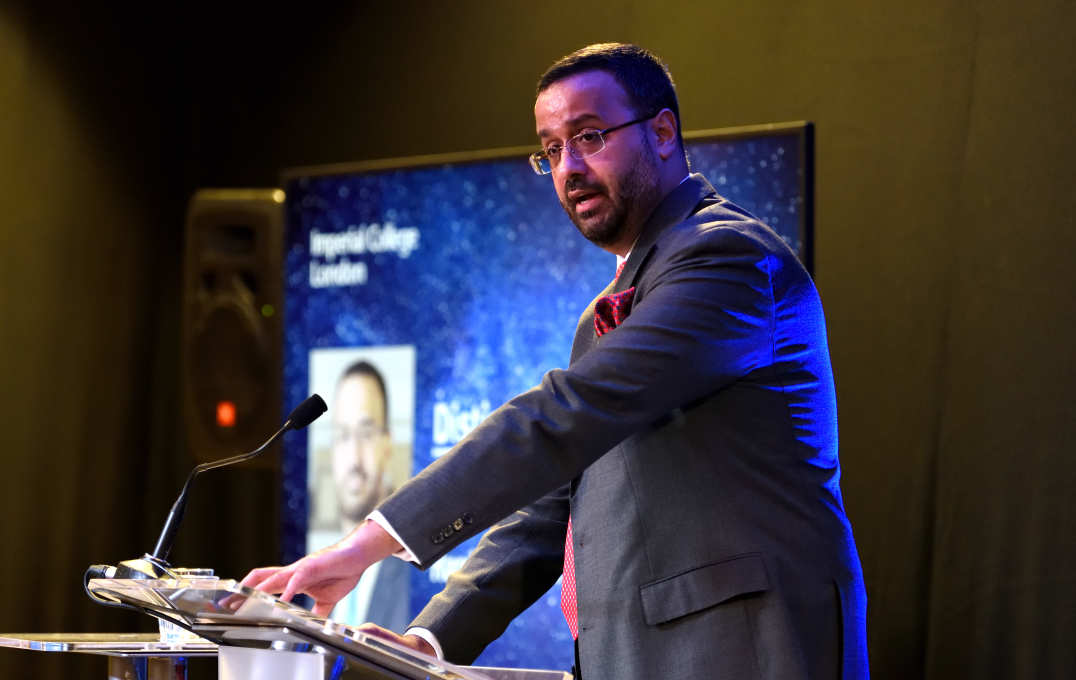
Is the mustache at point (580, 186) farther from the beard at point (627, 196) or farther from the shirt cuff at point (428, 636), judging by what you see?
the shirt cuff at point (428, 636)

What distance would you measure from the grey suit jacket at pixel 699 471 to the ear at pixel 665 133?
243 millimetres

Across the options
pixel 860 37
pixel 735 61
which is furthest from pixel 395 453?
pixel 860 37

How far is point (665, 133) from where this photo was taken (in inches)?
76.9

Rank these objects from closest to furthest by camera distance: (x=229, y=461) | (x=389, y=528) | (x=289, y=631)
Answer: (x=289, y=631) → (x=389, y=528) → (x=229, y=461)

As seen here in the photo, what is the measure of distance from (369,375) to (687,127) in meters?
1.24

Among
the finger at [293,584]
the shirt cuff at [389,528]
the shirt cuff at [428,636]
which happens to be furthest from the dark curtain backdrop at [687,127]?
the finger at [293,584]

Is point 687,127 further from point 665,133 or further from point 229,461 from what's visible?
point 229,461

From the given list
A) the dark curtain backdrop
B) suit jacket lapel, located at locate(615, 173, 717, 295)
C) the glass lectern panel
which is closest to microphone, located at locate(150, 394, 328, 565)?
the glass lectern panel

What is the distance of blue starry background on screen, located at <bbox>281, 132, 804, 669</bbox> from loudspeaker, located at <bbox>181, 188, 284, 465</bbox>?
12 centimetres

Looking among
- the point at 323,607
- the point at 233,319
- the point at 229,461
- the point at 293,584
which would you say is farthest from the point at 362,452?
the point at 293,584

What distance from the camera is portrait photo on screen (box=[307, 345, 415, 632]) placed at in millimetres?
3590

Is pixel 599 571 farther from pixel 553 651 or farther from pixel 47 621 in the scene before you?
pixel 47 621

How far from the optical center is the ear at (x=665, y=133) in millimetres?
1939

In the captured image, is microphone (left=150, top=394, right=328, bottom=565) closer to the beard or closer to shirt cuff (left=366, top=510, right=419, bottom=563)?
shirt cuff (left=366, top=510, right=419, bottom=563)
